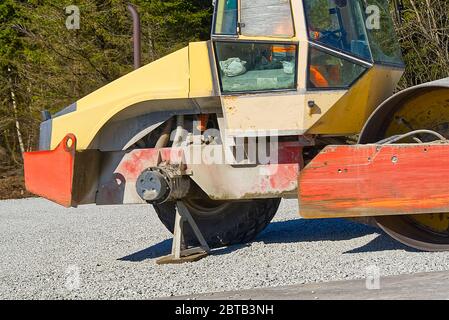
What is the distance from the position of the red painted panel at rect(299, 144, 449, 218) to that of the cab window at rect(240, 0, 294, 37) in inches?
48.3

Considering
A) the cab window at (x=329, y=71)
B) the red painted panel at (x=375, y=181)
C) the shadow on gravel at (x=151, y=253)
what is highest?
the cab window at (x=329, y=71)

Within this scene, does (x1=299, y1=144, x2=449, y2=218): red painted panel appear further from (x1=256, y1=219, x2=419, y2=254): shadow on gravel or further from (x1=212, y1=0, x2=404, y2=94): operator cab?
(x1=256, y1=219, x2=419, y2=254): shadow on gravel

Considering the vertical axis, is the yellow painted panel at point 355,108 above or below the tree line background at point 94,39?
below

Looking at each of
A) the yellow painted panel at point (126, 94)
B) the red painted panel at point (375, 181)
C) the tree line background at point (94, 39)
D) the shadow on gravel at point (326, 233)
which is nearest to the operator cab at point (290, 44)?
the yellow painted panel at point (126, 94)

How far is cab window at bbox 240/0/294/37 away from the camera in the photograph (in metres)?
7.97

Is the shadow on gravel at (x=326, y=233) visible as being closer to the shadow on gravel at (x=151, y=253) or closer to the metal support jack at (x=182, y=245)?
the metal support jack at (x=182, y=245)

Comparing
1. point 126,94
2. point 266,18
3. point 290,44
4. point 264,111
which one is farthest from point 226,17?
point 126,94

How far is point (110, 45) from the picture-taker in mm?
27047

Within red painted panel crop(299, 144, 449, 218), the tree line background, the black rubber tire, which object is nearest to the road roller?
red painted panel crop(299, 144, 449, 218)

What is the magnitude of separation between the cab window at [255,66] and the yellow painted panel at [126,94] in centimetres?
47

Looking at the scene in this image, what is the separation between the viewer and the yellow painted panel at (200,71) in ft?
27.2

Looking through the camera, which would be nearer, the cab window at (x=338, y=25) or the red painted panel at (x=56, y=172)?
the cab window at (x=338, y=25)

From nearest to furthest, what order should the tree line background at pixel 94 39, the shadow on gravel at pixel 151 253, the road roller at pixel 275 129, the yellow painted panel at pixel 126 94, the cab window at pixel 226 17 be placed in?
the road roller at pixel 275 129 → the cab window at pixel 226 17 → the yellow painted panel at pixel 126 94 → the shadow on gravel at pixel 151 253 → the tree line background at pixel 94 39
